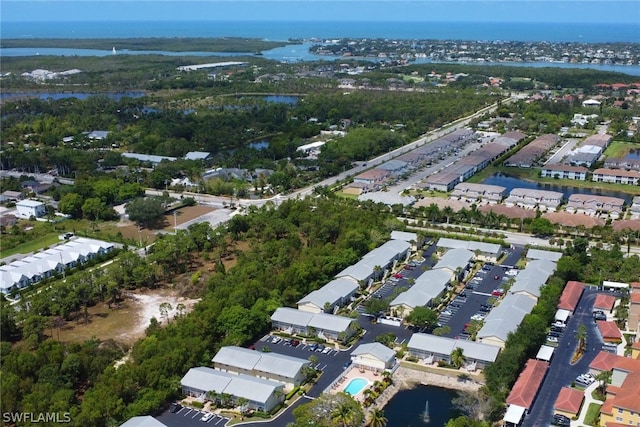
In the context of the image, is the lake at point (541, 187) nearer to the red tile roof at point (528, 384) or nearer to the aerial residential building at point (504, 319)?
the aerial residential building at point (504, 319)

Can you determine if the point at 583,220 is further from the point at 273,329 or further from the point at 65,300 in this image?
the point at 65,300

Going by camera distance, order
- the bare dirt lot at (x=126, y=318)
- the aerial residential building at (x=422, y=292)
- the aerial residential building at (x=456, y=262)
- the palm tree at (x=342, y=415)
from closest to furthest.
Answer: the palm tree at (x=342, y=415) < the bare dirt lot at (x=126, y=318) < the aerial residential building at (x=422, y=292) < the aerial residential building at (x=456, y=262)

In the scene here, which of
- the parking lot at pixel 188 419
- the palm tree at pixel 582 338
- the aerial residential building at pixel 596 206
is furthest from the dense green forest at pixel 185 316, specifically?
the aerial residential building at pixel 596 206

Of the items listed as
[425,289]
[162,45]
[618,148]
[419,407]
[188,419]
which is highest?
[162,45]

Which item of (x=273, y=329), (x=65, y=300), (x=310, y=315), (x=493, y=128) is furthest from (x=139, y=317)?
(x=493, y=128)

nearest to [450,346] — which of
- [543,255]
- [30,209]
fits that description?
[543,255]

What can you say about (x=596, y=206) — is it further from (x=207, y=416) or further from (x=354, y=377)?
(x=207, y=416)

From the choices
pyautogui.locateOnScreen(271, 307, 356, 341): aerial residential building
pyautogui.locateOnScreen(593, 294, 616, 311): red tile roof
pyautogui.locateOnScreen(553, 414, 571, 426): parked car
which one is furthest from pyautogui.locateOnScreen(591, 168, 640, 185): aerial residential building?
pyautogui.locateOnScreen(553, 414, 571, 426): parked car
